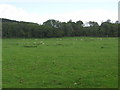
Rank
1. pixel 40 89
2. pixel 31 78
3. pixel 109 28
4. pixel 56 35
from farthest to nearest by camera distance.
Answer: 1. pixel 109 28
2. pixel 56 35
3. pixel 31 78
4. pixel 40 89

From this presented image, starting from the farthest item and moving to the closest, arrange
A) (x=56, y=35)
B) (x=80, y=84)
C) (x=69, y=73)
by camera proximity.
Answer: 1. (x=56, y=35)
2. (x=69, y=73)
3. (x=80, y=84)

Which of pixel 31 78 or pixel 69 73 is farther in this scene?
pixel 69 73

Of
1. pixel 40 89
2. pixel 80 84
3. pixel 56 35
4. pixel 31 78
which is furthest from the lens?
pixel 56 35

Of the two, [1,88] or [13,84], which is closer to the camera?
[1,88]

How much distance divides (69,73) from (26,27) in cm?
9327

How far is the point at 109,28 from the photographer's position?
363 ft

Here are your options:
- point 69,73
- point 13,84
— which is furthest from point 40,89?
point 69,73

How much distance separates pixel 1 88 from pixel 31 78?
2.68 meters

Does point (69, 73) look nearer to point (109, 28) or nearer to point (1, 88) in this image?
point (1, 88)

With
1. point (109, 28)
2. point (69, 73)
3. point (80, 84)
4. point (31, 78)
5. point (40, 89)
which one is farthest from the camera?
point (109, 28)

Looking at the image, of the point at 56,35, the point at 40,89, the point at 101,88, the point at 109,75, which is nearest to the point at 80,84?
the point at 101,88

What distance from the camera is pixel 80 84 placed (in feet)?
39.3

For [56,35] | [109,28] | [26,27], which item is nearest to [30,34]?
[26,27]

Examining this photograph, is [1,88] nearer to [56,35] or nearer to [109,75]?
[109,75]
